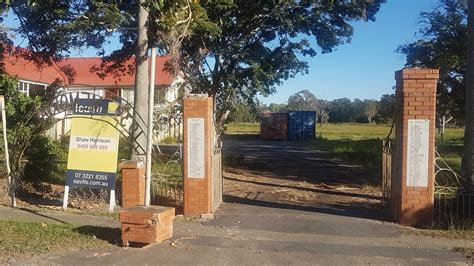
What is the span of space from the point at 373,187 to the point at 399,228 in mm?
5501

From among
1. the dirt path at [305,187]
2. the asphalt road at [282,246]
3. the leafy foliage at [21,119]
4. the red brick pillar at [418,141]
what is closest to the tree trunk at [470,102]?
the dirt path at [305,187]

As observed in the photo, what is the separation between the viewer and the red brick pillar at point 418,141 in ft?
29.3

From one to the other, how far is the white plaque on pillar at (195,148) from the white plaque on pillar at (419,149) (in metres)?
3.50

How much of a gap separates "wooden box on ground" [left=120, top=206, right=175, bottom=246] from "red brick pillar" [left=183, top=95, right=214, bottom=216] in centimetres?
215

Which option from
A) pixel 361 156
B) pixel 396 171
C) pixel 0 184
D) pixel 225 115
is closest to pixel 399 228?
pixel 396 171

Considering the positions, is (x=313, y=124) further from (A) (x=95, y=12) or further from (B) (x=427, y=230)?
(B) (x=427, y=230)

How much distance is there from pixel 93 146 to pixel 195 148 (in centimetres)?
212

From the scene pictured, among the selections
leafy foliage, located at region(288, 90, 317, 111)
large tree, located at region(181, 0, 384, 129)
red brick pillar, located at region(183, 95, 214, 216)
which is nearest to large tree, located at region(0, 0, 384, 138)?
large tree, located at region(181, 0, 384, 129)

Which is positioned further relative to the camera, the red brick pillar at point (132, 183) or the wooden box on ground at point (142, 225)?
the red brick pillar at point (132, 183)

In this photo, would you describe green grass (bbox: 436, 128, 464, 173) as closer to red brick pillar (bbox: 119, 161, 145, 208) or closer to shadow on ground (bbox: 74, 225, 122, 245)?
red brick pillar (bbox: 119, 161, 145, 208)

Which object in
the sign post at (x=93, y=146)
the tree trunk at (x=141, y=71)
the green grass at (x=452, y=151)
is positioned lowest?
the green grass at (x=452, y=151)

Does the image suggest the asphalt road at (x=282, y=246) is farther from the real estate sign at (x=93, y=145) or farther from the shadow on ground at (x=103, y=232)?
the real estate sign at (x=93, y=145)

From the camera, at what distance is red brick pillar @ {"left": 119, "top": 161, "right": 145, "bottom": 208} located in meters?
9.98

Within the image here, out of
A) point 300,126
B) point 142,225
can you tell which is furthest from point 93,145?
point 300,126
